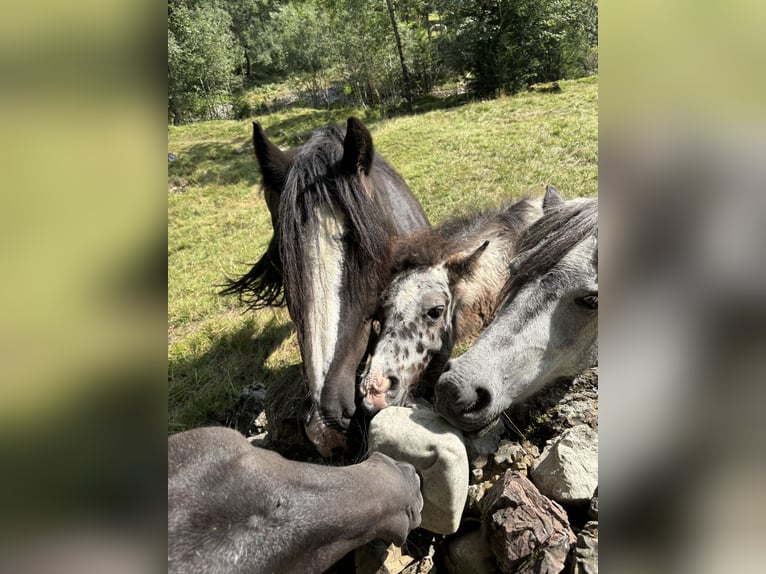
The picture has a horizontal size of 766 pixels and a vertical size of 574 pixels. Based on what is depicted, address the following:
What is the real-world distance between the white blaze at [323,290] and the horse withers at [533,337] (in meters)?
0.66

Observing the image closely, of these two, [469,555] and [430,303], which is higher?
[430,303]

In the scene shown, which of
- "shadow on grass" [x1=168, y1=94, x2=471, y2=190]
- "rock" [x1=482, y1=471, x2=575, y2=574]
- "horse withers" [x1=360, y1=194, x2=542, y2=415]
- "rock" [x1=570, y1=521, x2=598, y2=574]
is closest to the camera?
"rock" [x1=570, y1=521, x2=598, y2=574]

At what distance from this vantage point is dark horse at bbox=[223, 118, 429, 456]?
2463mm

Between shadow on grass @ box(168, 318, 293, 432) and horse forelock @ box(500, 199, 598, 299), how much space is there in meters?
2.55

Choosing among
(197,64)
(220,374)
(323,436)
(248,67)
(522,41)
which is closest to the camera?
(323,436)

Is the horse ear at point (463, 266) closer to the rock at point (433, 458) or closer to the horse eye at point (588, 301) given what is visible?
the horse eye at point (588, 301)

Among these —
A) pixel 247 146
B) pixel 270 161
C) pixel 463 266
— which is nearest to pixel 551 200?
pixel 463 266

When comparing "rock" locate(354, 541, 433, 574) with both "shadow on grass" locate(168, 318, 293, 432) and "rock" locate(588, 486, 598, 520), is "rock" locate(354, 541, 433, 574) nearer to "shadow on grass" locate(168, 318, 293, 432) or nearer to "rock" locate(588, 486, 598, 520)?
Result: "rock" locate(588, 486, 598, 520)

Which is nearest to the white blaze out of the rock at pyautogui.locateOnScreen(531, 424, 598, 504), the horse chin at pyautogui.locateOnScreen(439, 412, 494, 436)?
the horse chin at pyautogui.locateOnScreen(439, 412, 494, 436)

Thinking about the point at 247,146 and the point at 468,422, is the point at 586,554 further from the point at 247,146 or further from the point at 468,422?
the point at 247,146

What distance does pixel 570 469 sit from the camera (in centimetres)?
213

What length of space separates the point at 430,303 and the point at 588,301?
0.90 meters
